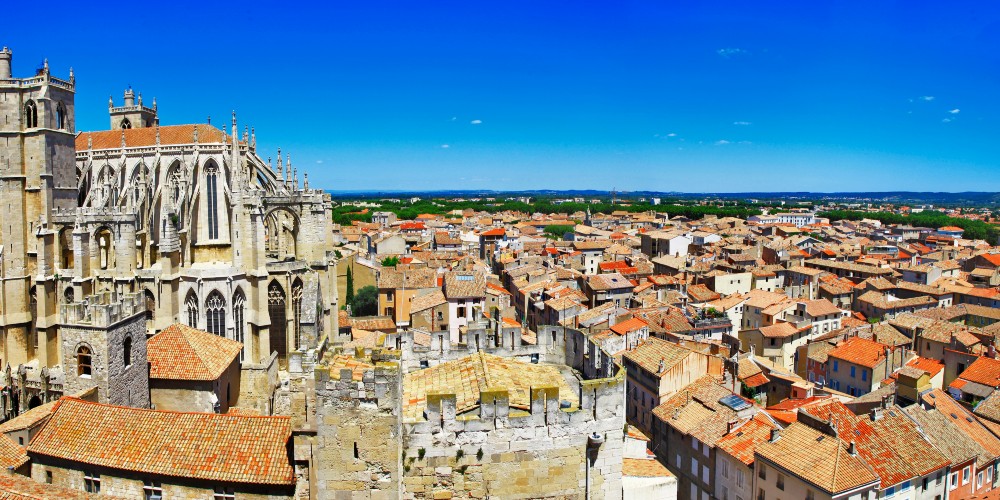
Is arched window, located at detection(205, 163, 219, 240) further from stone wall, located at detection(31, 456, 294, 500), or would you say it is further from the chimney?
the chimney

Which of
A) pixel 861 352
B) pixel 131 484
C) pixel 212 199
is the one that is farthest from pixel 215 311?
pixel 861 352

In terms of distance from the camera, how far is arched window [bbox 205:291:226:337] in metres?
35.6

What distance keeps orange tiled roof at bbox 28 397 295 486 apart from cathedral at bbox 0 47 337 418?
12476 mm

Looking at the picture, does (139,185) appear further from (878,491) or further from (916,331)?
(916,331)

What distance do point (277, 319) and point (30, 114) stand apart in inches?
630

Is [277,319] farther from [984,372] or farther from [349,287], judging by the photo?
[984,372]

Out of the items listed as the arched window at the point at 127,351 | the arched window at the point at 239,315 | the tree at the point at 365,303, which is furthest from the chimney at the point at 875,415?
the tree at the point at 365,303

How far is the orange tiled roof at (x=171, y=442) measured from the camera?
17.1m

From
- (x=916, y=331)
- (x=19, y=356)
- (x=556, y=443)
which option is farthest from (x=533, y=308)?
(x=556, y=443)

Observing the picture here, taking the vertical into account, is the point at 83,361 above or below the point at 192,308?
above

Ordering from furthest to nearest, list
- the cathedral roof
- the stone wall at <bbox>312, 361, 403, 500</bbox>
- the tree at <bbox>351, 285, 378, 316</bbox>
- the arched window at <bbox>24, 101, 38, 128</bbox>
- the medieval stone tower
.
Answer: the tree at <bbox>351, 285, 378, 316</bbox>
the cathedral roof
the arched window at <bbox>24, 101, 38, 128</bbox>
the medieval stone tower
the stone wall at <bbox>312, 361, 403, 500</bbox>

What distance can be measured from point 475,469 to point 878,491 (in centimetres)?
1932

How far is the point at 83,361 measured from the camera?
23.2 meters

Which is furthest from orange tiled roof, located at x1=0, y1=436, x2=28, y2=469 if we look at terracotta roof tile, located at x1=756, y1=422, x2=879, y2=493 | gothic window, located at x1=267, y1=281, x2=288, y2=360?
terracotta roof tile, located at x1=756, y1=422, x2=879, y2=493
